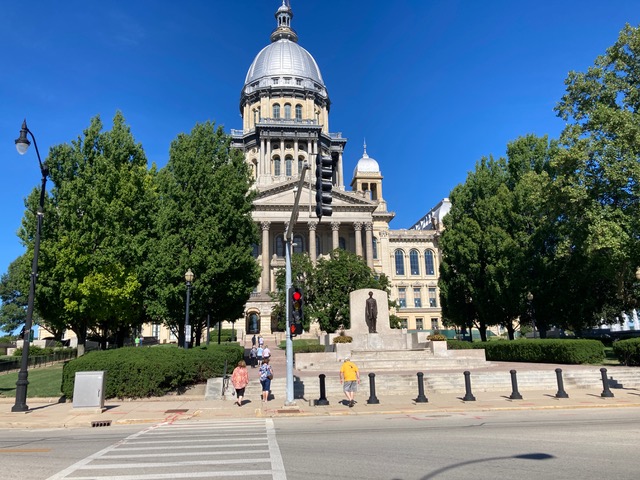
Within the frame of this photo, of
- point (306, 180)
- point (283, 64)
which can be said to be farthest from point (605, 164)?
point (283, 64)

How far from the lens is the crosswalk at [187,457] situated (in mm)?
7223

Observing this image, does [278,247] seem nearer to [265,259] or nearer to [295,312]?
[265,259]

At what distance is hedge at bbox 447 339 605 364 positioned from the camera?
25.3 metres

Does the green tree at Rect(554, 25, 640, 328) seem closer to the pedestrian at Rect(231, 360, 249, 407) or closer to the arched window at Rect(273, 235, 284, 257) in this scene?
the pedestrian at Rect(231, 360, 249, 407)

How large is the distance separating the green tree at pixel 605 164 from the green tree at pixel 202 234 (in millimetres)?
18793

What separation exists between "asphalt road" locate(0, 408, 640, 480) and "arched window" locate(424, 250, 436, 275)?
76.5 metres

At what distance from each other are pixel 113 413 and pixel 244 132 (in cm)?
8032

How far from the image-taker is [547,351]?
27.0 meters

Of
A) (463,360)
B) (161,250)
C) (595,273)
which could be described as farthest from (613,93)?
(161,250)

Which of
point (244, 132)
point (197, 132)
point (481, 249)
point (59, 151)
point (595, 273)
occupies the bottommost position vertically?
point (595, 273)

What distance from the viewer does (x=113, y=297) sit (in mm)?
24703

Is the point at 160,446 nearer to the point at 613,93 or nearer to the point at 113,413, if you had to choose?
the point at 113,413

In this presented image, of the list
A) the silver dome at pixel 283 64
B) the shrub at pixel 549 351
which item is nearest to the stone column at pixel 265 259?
the silver dome at pixel 283 64

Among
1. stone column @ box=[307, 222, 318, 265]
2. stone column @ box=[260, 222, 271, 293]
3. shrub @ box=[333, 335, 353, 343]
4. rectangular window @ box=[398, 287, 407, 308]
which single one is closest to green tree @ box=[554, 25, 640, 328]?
shrub @ box=[333, 335, 353, 343]
